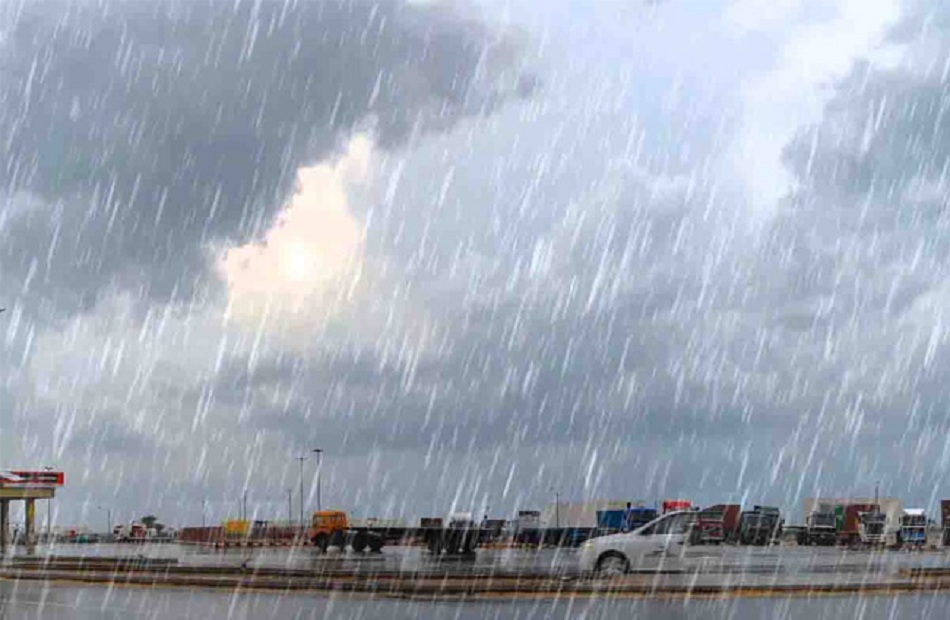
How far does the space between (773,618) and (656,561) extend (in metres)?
8.87

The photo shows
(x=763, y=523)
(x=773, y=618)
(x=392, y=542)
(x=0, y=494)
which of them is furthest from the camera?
(x=0, y=494)

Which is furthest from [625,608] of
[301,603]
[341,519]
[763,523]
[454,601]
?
[763,523]

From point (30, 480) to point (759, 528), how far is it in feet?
143

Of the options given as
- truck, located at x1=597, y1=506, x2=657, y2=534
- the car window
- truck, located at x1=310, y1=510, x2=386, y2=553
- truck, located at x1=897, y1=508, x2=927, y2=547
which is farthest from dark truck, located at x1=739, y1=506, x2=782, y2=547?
the car window

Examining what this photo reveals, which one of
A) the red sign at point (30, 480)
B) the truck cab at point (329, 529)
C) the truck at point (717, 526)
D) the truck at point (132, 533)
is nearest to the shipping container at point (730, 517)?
the truck at point (717, 526)

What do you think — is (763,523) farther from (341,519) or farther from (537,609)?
(537,609)

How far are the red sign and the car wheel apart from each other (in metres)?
57.7

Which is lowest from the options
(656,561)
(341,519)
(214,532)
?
(214,532)

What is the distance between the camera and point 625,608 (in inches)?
722

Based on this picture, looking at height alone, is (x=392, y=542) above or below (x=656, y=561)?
A: below

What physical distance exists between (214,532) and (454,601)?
3170 inches

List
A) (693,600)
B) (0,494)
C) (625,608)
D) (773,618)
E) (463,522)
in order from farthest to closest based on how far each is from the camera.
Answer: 1. (0,494)
2. (463,522)
3. (693,600)
4. (625,608)
5. (773,618)

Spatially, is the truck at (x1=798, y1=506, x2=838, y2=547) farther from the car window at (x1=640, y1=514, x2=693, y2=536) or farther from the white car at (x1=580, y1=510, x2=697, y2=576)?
the white car at (x1=580, y1=510, x2=697, y2=576)

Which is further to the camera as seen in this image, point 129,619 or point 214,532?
point 214,532
